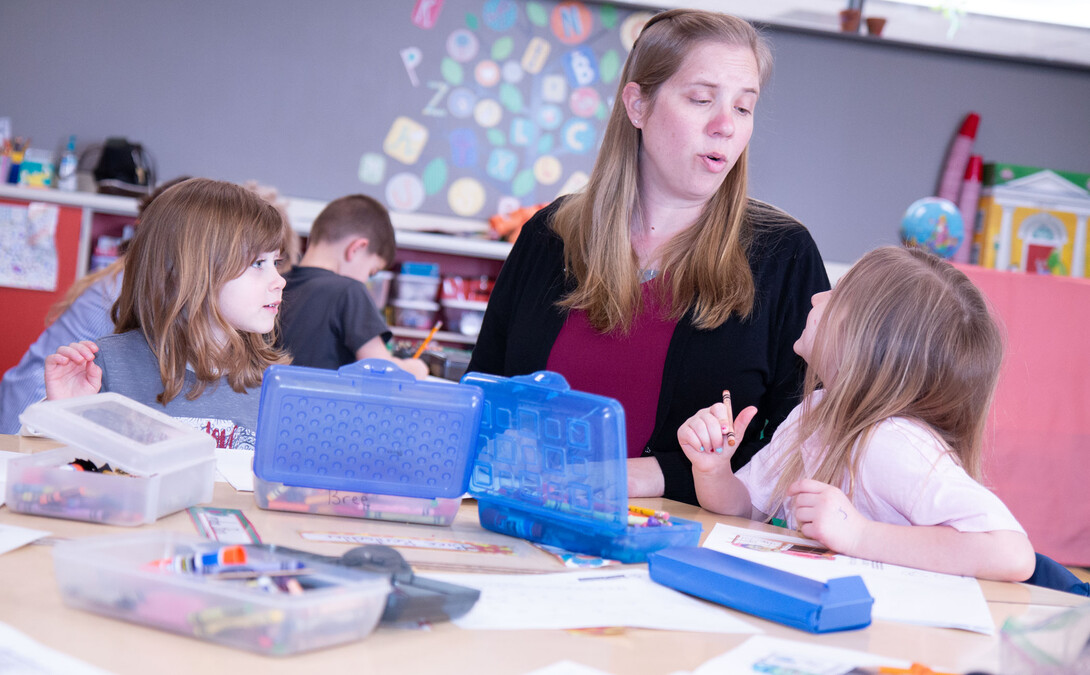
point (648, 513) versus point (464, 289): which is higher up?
point (464, 289)

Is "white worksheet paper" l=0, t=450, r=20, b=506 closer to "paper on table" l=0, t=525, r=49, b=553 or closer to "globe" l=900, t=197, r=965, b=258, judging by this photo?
"paper on table" l=0, t=525, r=49, b=553

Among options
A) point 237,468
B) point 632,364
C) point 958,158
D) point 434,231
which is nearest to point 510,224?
point 434,231

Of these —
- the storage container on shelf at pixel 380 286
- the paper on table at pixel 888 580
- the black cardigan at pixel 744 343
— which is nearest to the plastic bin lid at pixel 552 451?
the paper on table at pixel 888 580

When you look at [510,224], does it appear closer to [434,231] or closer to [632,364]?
[434,231]

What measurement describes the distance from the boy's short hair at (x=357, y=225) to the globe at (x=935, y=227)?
164 centimetres

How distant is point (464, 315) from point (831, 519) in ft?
8.46

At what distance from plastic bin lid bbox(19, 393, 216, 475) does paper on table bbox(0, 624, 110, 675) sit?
301mm

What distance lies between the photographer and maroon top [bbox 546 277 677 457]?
55.9 inches

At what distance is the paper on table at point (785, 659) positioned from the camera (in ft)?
2.12

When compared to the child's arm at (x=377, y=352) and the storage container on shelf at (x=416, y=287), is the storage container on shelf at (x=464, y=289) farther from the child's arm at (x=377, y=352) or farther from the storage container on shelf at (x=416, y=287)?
the child's arm at (x=377, y=352)

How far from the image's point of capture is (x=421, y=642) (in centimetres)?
64

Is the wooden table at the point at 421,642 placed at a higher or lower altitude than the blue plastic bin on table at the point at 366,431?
lower

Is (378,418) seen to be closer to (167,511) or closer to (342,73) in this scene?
(167,511)

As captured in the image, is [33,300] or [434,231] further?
[434,231]
